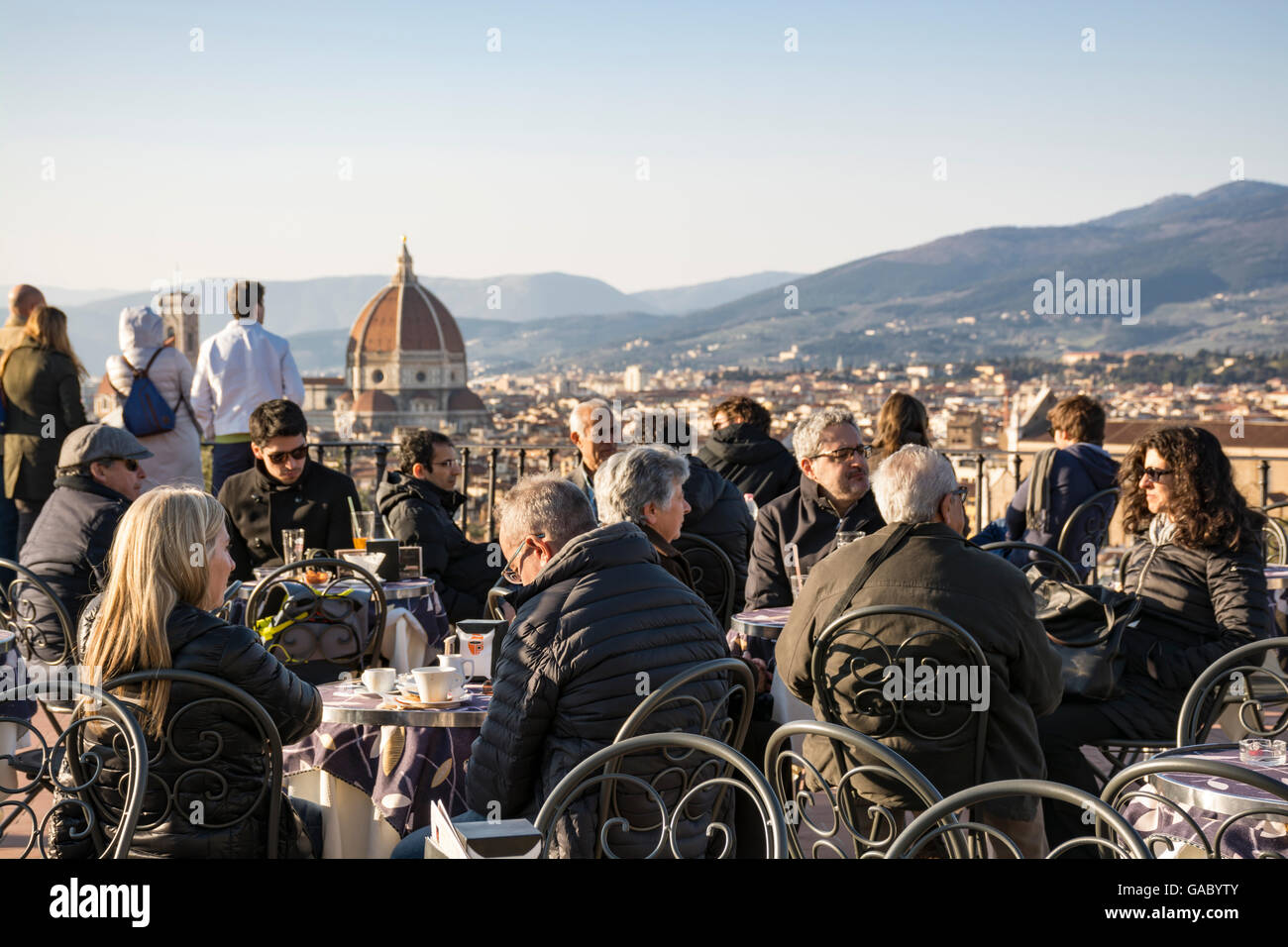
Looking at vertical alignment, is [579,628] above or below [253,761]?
above

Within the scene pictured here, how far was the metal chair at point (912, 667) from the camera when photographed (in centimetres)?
253

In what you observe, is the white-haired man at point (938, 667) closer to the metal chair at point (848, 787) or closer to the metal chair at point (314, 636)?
the metal chair at point (848, 787)

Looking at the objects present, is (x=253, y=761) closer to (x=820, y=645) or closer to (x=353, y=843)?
(x=353, y=843)

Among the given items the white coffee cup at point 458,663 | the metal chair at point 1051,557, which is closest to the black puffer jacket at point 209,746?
the white coffee cup at point 458,663

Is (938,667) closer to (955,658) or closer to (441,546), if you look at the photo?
(955,658)

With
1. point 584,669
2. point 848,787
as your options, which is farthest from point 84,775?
point 848,787

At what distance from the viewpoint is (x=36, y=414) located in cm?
608

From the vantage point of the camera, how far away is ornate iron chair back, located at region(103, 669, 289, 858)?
7.80 feet

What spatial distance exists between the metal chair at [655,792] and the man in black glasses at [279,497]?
3.04 meters

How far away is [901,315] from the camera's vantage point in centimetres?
13425

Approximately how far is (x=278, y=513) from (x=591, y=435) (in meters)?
1.27

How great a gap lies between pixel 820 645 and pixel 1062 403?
11.6ft
